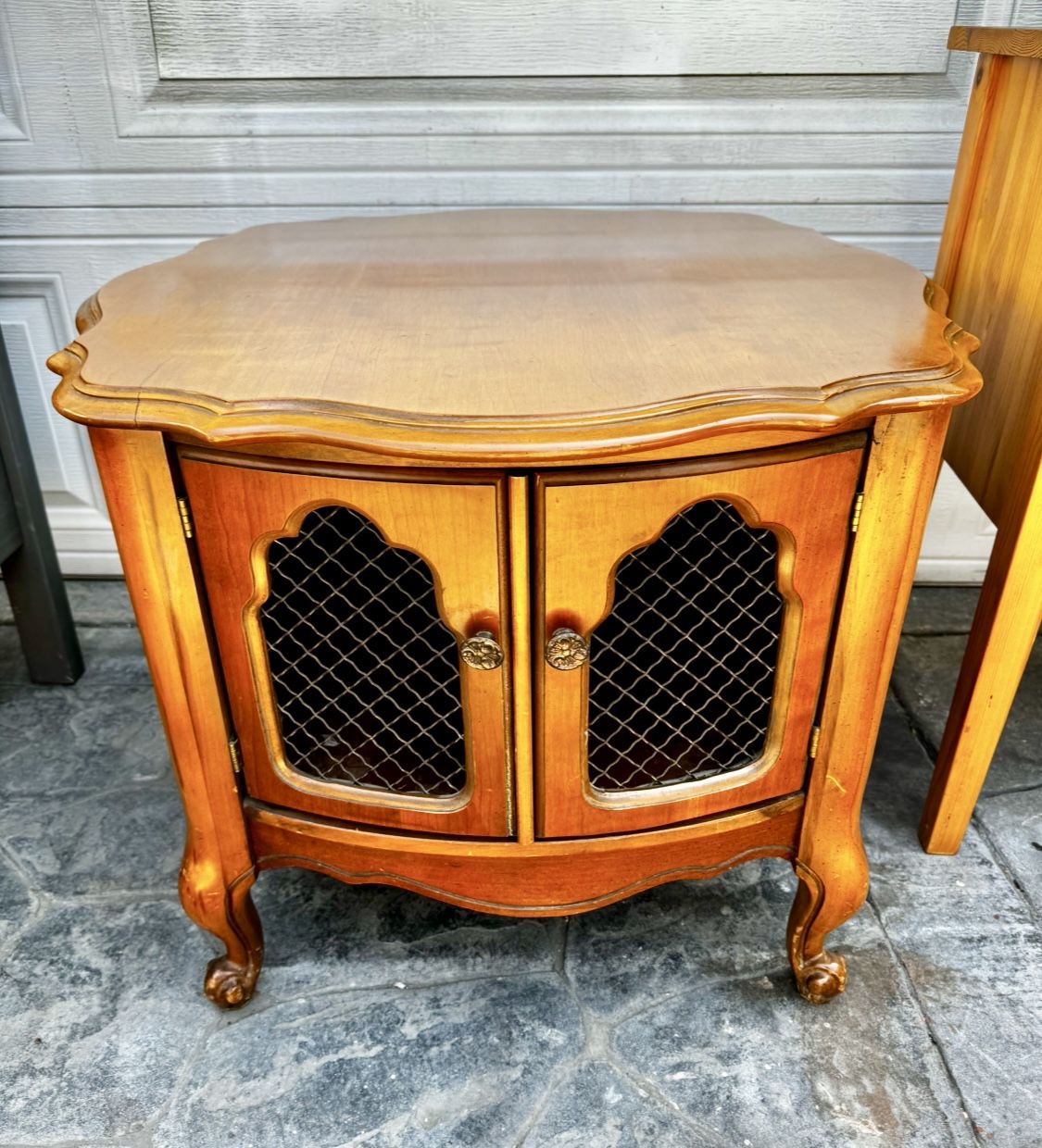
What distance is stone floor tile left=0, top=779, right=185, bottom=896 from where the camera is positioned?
1.44m

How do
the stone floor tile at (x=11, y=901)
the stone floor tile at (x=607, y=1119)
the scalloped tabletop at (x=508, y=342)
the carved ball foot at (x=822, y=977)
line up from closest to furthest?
the scalloped tabletop at (x=508, y=342) < the stone floor tile at (x=607, y=1119) < the carved ball foot at (x=822, y=977) < the stone floor tile at (x=11, y=901)

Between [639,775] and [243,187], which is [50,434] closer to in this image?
[243,187]

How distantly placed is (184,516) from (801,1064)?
3.10ft

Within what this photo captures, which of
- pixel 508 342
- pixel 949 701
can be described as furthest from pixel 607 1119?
pixel 949 701

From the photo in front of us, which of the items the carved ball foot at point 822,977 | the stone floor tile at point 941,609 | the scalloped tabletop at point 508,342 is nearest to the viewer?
the scalloped tabletop at point 508,342

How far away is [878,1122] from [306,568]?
0.89 m

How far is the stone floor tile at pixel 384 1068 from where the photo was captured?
3.61 feet

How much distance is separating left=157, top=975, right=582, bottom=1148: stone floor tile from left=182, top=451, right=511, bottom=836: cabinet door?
1.05 feet

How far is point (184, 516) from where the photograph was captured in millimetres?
935

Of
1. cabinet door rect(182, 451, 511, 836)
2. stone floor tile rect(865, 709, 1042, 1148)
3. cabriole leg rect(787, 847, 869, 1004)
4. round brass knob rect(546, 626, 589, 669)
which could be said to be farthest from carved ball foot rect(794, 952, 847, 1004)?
round brass knob rect(546, 626, 589, 669)

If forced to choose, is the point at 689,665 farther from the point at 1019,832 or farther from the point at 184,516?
the point at 1019,832

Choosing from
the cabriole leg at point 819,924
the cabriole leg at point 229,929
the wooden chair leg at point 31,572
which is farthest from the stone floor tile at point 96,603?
the cabriole leg at point 819,924

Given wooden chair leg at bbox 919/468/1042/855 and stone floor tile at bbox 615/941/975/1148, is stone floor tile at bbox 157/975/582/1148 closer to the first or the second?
stone floor tile at bbox 615/941/975/1148

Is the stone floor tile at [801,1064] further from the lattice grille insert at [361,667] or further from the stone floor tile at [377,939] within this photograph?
the lattice grille insert at [361,667]
